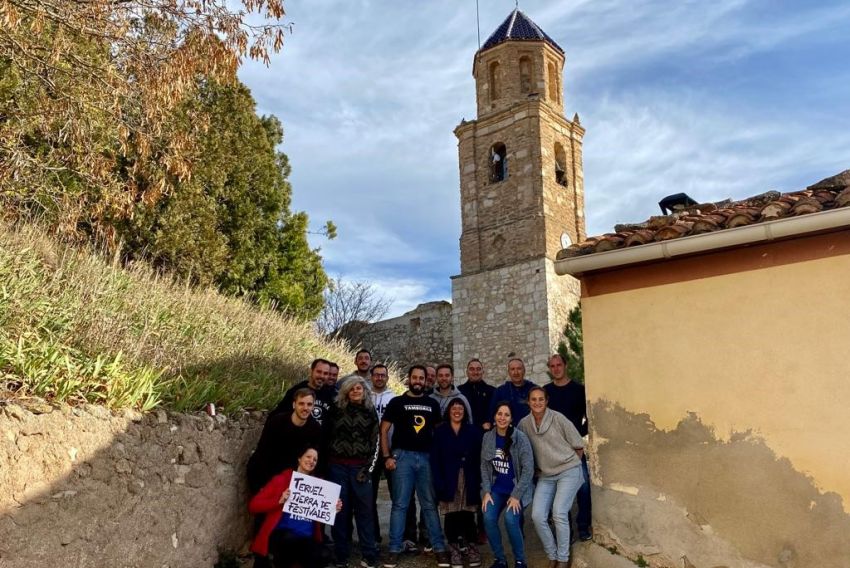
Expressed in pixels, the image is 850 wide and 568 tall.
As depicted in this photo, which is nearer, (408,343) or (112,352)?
(112,352)

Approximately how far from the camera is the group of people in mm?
5840

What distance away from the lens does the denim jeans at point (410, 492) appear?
6.34 meters

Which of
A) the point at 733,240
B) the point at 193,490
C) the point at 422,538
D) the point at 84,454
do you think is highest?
the point at 733,240

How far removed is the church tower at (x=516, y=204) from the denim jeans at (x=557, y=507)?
1273cm

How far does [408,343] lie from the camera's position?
80.0 feet

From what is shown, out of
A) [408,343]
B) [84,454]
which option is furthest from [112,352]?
[408,343]

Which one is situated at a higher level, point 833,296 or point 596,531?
point 833,296

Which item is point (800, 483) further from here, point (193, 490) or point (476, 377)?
point (193, 490)

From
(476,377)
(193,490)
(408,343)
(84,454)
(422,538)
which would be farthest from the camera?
(408,343)

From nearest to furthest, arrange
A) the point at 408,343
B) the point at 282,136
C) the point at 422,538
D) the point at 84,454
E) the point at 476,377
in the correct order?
the point at 84,454
the point at 422,538
the point at 476,377
the point at 282,136
the point at 408,343

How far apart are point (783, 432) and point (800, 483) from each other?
0.38 m

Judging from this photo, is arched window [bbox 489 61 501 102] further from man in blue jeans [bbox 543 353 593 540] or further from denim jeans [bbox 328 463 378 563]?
denim jeans [bbox 328 463 378 563]

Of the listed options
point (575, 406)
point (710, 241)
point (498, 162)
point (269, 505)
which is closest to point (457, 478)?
point (575, 406)

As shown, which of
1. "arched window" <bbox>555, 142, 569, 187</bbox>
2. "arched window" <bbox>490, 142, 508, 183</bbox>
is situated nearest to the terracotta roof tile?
"arched window" <bbox>490, 142, 508, 183</bbox>
